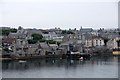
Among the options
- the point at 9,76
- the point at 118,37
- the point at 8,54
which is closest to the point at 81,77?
the point at 9,76

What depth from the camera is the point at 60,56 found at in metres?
21.8

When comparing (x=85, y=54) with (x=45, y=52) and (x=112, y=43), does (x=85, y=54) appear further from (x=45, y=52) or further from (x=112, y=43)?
(x=112, y=43)

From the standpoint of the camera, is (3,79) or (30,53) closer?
(3,79)

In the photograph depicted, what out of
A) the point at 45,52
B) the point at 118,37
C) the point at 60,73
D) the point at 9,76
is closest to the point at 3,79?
the point at 9,76

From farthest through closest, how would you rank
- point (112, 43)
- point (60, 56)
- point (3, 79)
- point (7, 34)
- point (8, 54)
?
point (7, 34) → point (112, 43) → point (60, 56) → point (8, 54) → point (3, 79)

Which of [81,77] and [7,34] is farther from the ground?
[7,34]

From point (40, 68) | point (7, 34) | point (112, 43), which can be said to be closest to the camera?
point (40, 68)

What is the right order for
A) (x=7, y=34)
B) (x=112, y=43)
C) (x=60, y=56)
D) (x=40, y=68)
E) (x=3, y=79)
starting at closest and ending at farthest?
(x=3, y=79)
(x=40, y=68)
(x=60, y=56)
(x=112, y=43)
(x=7, y=34)

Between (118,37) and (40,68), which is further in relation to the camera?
(118,37)

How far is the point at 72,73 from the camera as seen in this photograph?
13.9 m

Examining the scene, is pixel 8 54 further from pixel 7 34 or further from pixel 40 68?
pixel 7 34

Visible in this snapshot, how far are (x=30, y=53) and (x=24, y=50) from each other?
0.45 m

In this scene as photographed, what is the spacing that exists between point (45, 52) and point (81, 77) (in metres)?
9.48

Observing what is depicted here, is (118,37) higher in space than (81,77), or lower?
higher
